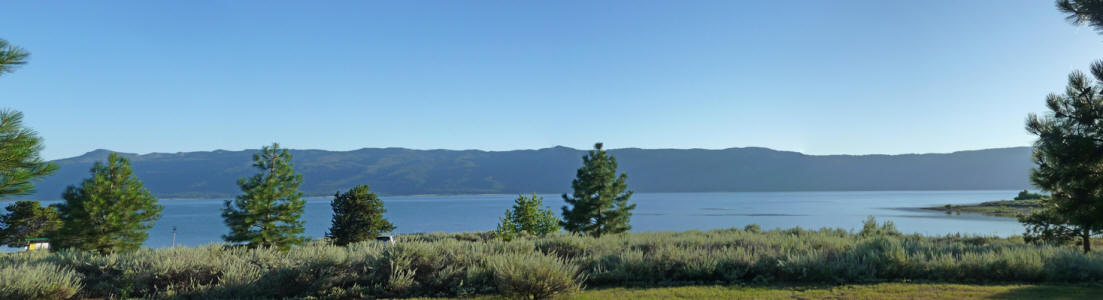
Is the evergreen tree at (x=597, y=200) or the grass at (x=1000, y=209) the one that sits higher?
the evergreen tree at (x=597, y=200)

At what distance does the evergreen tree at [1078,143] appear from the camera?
34.3 ft

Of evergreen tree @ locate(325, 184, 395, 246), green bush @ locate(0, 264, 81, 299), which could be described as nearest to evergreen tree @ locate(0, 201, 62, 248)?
evergreen tree @ locate(325, 184, 395, 246)

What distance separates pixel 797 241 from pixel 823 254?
3.18 metres

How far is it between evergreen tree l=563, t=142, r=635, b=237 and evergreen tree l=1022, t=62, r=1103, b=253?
26.0 metres

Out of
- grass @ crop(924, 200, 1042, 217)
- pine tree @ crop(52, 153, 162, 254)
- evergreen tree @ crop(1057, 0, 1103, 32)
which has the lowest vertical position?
grass @ crop(924, 200, 1042, 217)

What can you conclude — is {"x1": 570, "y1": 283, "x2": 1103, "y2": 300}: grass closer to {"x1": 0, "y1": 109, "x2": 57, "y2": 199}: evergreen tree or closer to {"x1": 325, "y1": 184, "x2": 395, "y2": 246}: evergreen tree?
{"x1": 0, "y1": 109, "x2": 57, "y2": 199}: evergreen tree

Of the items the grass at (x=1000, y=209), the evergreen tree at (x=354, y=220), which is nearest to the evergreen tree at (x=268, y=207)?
the evergreen tree at (x=354, y=220)

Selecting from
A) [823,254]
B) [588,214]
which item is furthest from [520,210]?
[823,254]

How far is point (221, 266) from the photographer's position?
1061 cm

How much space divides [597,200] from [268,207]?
67.7 ft

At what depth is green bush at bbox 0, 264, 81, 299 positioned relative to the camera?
8688 millimetres

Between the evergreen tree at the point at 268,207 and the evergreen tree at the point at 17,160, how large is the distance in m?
23.0

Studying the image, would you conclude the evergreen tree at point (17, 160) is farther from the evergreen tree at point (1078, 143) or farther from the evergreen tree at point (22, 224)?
the evergreen tree at point (22, 224)

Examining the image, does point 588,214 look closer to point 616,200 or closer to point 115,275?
point 616,200
